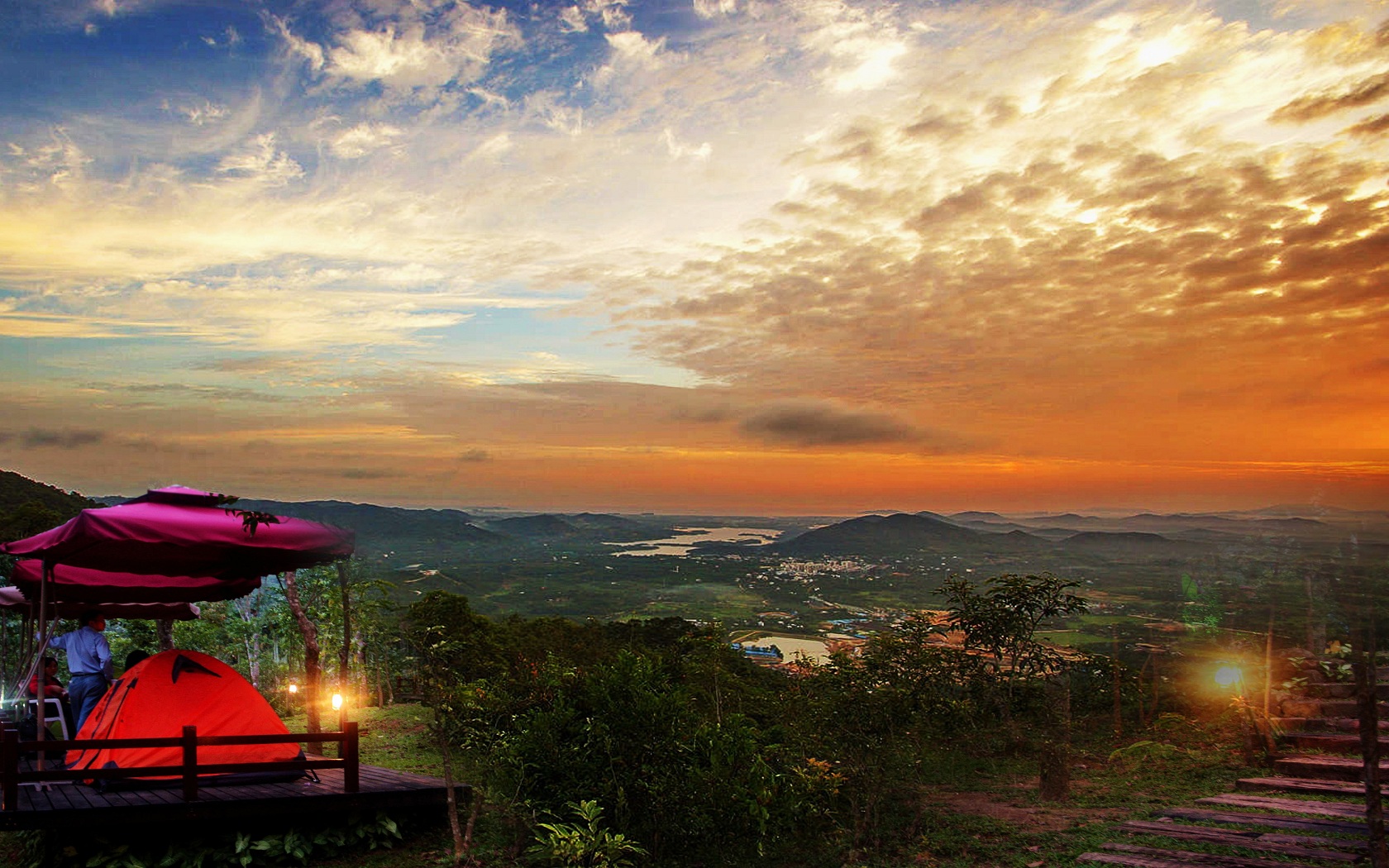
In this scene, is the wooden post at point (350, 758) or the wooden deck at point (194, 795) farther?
the wooden post at point (350, 758)

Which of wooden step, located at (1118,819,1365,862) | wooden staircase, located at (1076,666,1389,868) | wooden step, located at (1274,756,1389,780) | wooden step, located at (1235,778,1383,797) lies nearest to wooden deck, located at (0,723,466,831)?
wooden staircase, located at (1076,666,1389,868)

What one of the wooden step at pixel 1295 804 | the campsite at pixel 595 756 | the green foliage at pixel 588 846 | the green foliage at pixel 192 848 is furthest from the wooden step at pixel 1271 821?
the green foliage at pixel 192 848

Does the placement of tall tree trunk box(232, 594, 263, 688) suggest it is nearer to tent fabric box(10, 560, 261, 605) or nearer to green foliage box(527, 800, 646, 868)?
tent fabric box(10, 560, 261, 605)

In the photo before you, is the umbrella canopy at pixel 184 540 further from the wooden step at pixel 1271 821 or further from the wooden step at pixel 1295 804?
the wooden step at pixel 1295 804

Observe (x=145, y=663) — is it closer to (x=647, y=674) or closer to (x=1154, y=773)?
(x=647, y=674)

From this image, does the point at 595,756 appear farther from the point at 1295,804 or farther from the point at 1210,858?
the point at 1295,804

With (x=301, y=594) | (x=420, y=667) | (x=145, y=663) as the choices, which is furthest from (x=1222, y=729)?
(x=301, y=594)

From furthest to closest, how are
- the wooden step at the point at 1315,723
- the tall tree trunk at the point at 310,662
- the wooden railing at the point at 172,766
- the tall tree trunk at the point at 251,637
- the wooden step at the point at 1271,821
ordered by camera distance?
the tall tree trunk at the point at 251,637, the wooden step at the point at 1315,723, the tall tree trunk at the point at 310,662, the wooden step at the point at 1271,821, the wooden railing at the point at 172,766

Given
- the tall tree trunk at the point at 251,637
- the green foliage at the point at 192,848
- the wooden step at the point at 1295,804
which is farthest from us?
the tall tree trunk at the point at 251,637
